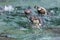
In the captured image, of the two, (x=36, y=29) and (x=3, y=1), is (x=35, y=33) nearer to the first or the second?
(x=36, y=29)

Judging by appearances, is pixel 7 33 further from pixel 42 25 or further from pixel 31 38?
pixel 42 25

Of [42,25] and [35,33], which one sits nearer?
[35,33]

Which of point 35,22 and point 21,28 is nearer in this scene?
point 35,22

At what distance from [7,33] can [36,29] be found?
1.08 m

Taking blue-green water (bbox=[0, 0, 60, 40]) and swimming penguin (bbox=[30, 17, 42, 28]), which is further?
swimming penguin (bbox=[30, 17, 42, 28])

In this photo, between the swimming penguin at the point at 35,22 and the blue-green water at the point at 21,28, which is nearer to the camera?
the blue-green water at the point at 21,28

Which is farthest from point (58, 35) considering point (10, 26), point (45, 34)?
point (10, 26)

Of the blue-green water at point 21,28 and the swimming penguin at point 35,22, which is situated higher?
the swimming penguin at point 35,22

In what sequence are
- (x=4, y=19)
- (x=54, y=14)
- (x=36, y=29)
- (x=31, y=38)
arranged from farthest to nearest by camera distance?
(x=54, y=14)
(x=4, y=19)
(x=36, y=29)
(x=31, y=38)

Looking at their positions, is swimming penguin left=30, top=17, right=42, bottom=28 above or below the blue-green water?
above

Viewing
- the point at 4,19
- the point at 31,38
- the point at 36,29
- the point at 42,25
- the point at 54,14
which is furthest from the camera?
the point at 54,14

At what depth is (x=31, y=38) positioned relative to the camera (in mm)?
8180

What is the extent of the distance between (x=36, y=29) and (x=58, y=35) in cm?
99

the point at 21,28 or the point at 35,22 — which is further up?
the point at 35,22
